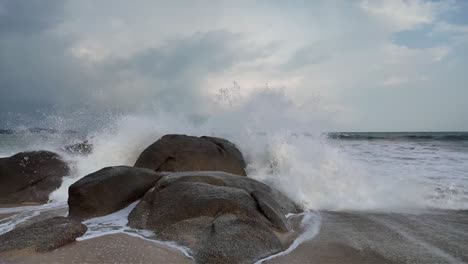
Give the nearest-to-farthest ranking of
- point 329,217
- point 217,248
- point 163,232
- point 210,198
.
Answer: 1. point 217,248
2. point 163,232
3. point 210,198
4. point 329,217

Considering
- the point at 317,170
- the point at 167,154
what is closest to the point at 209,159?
the point at 167,154

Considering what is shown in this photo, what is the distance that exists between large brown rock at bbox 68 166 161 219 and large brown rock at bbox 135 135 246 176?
8.27 ft

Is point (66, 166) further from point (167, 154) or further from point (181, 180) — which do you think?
point (181, 180)

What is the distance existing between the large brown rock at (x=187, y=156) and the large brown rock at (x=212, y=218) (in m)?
2.63

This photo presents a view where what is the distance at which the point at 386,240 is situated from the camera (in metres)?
4.28

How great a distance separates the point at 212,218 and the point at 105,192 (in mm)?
1651

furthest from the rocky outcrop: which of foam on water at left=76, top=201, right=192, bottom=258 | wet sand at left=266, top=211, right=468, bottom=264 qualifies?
wet sand at left=266, top=211, right=468, bottom=264

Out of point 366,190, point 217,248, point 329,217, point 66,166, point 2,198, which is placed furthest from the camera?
point 66,166

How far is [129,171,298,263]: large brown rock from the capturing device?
344cm

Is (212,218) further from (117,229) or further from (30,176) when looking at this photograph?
(30,176)

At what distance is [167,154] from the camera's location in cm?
777

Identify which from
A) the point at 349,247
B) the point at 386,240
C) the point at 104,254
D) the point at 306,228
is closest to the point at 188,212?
the point at 104,254

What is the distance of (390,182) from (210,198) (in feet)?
19.5

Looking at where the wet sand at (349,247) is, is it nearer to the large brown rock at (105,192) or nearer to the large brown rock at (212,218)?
the large brown rock at (212,218)
